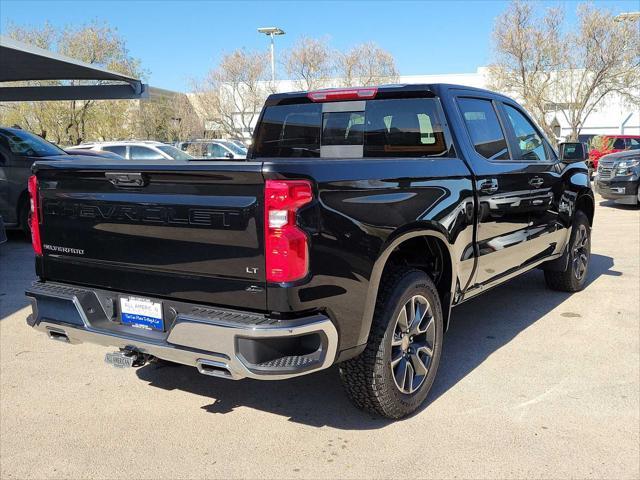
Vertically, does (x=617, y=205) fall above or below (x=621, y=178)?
below

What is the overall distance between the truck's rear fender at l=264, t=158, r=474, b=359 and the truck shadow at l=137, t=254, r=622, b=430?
2.68 ft

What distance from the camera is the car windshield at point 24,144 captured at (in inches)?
359

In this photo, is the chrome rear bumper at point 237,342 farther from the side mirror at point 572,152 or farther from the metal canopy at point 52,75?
the metal canopy at point 52,75

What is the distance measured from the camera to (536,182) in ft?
16.3

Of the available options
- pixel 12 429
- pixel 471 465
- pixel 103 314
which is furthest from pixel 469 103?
pixel 12 429

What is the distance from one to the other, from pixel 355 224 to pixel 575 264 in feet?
13.2

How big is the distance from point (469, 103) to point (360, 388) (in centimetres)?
233

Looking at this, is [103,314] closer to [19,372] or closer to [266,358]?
[266,358]

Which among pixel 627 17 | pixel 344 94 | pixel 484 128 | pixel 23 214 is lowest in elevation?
pixel 23 214

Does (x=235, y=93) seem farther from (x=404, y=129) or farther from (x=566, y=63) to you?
(x=404, y=129)

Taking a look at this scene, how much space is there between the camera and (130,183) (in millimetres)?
3014

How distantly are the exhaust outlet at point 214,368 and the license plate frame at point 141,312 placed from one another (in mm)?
338

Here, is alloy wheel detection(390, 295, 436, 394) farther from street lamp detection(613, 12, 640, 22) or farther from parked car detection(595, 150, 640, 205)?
street lamp detection(613, 12, 640, 22)

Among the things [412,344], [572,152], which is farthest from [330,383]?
[572,152]
